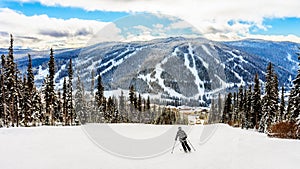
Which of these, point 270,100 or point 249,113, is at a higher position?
point 270,100

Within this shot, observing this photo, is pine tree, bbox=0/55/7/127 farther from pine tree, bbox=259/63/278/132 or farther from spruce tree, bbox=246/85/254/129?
spruce tree, bbox=246/85/254/129

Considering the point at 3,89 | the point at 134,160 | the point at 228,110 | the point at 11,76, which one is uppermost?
the point at 11,76

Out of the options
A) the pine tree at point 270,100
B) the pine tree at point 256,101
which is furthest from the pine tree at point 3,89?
the pine tree at point 256,101

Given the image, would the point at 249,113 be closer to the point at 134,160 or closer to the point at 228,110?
the point at 228,110

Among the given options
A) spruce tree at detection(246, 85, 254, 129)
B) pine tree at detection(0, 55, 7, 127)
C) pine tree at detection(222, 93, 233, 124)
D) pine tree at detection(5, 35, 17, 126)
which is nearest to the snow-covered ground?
pine tree at detection(5, 35, 17, 126)

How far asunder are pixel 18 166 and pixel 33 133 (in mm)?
10976

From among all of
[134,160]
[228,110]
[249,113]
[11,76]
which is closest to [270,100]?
[249,113]

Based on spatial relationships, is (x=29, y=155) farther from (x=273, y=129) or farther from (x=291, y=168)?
(x=273, y=129)

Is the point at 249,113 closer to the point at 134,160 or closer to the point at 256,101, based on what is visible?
the point at 256,101

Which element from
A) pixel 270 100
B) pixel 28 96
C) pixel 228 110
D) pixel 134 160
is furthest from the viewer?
pixel 228 110

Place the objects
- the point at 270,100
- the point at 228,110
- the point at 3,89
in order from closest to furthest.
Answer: the point at 3,89 → the point at 270,100 → the point at 228,110

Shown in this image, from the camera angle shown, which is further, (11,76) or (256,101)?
(256,101)

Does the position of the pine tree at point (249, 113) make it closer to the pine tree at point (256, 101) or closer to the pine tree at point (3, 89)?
the pine tree at point (256, 101)

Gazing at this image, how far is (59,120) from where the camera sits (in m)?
77.1
